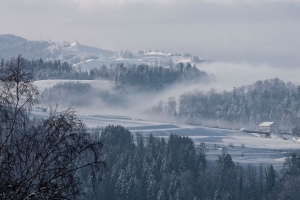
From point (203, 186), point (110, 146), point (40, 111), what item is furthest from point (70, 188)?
point (40, 111)

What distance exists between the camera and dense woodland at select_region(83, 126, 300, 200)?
88000 millimetres

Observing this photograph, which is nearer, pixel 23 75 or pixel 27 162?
pixel 27 162

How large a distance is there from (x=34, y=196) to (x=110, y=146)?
306 feet

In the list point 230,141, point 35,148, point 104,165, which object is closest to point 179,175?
point 230,141

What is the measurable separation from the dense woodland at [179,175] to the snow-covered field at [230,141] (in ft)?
23.8

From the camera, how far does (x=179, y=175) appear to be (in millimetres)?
96812

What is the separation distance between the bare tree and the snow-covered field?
98563mm

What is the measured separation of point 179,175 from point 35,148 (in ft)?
273

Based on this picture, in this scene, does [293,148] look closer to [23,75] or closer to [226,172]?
[226,172]

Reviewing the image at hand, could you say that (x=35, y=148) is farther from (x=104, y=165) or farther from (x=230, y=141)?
(x=230, y=141)

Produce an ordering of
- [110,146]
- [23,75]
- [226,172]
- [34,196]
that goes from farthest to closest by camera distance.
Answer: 1. [110,146]
2. [226,172]
3. [23,75]
4. [34,196]

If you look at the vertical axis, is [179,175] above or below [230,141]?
below

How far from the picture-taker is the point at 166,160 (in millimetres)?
101688

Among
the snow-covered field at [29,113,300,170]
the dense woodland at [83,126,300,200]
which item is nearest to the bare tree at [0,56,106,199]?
the dense woodland at [83,126,300,200]
